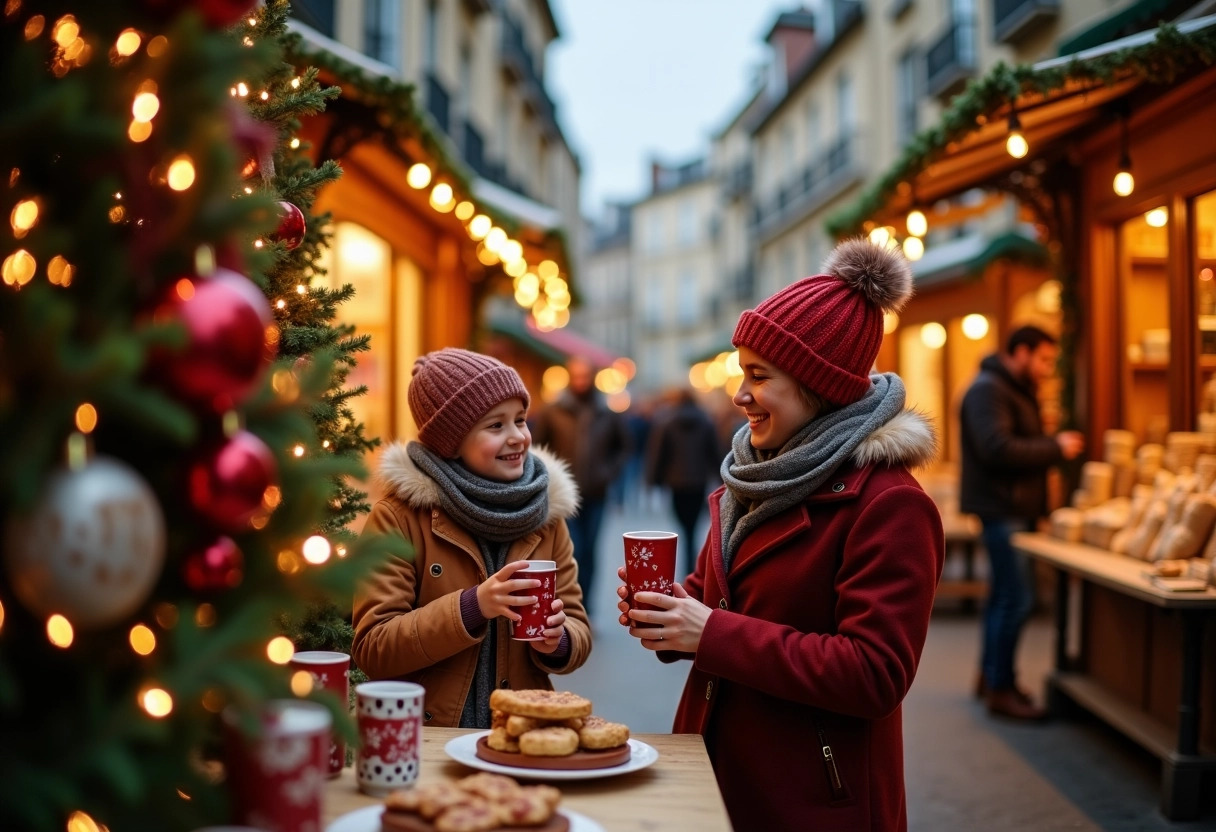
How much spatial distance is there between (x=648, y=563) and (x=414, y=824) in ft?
2.85

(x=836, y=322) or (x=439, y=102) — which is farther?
(x=439, y=102)

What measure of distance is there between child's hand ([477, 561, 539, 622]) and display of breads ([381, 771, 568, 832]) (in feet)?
2.01

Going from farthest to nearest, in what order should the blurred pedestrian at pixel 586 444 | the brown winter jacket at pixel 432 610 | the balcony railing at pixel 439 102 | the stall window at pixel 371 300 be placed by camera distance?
the balcony railing at pixel 439 102, the stall window at pixel 371 300, the blurred pedestrian at pixel 586 444, the brown winter jacket at pixel 432 610

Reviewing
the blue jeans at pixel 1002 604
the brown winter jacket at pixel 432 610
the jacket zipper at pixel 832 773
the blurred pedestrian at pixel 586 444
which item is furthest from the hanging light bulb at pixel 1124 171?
the jacket zipper at pixel 832 773

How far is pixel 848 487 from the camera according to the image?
263cm

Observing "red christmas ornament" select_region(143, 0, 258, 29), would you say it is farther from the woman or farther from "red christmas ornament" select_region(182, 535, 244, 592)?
the woman

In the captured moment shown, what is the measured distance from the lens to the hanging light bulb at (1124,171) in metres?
6.80

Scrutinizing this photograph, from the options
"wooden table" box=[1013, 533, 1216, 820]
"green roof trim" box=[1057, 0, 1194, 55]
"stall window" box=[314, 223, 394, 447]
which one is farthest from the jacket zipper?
"stall window" box=[314, 223, 394, 447]

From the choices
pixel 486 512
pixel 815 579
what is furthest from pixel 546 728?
pixel 486 512

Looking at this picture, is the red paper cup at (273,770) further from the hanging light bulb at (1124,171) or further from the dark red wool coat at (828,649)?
the hanging light bulb at (1124,171)

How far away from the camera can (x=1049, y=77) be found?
19.7 ft

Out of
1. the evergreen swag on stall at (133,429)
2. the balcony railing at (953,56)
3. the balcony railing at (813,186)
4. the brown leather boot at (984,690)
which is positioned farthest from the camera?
the balcony railing at (813,186)

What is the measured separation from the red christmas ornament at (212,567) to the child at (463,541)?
4.22 feet

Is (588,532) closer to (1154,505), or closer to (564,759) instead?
(1154,505)
